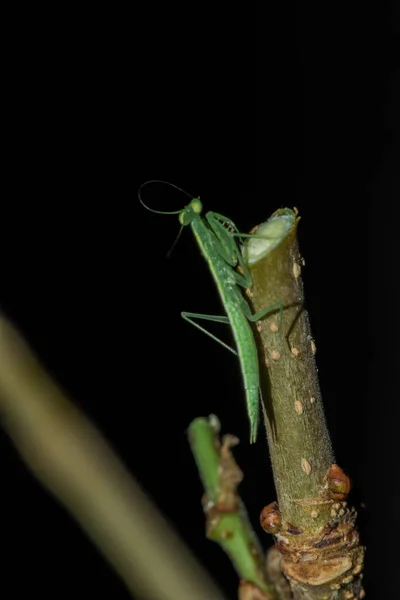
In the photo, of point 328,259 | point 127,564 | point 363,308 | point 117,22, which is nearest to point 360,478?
point 363,308

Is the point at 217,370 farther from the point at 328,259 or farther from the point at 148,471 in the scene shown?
the point at 328,259

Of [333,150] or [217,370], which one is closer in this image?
[217,370]

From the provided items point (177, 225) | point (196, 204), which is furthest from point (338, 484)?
point (177, 225)

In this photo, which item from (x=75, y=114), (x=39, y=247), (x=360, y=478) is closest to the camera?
(x=39, y=247)

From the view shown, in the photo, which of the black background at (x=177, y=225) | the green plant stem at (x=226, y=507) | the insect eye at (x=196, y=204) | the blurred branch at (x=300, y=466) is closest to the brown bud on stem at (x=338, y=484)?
the blurred branch at (x=300, y=466)

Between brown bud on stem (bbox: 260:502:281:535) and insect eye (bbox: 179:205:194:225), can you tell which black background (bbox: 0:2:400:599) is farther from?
brown bud on stem (bbox: 260:502:281:535)

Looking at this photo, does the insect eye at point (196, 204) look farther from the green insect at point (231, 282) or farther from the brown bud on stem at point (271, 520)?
Answer: the brown bud on stem at point (271, 520)

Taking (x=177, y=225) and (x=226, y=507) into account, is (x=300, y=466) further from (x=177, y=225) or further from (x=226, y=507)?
(x=177, y=225)
